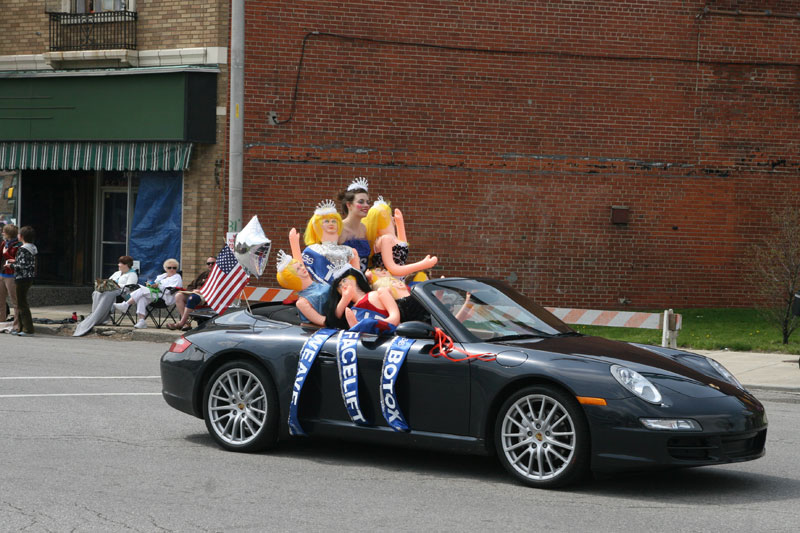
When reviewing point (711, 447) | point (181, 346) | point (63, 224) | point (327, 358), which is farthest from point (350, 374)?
point (63, 224)

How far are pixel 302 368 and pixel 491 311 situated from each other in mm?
1396

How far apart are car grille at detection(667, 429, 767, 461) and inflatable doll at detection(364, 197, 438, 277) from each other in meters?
3.04

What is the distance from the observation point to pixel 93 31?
21062mm

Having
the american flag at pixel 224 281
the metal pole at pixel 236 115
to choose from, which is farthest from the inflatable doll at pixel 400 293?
the metal pole at pixel 236 115

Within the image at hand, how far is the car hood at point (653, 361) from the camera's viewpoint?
6695 mm

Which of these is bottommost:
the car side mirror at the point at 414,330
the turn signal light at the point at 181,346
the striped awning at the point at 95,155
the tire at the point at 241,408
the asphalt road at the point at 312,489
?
the asphalt road at the point at 312,489

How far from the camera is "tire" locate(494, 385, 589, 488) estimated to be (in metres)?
6.58

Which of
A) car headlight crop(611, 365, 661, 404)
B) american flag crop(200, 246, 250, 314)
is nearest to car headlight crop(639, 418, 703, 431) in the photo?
car headlight crop(611, 365, 661, 404)

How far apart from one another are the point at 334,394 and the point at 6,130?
1634 centimetres

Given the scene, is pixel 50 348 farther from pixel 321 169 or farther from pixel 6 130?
pixel 6 130

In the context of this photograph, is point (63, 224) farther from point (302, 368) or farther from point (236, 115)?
point (302, 368)

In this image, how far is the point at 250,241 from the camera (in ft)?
28.8

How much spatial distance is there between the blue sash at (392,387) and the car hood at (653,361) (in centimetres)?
74

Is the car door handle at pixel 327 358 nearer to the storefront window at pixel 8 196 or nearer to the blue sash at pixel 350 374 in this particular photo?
the blue sash at pixel 350 374
